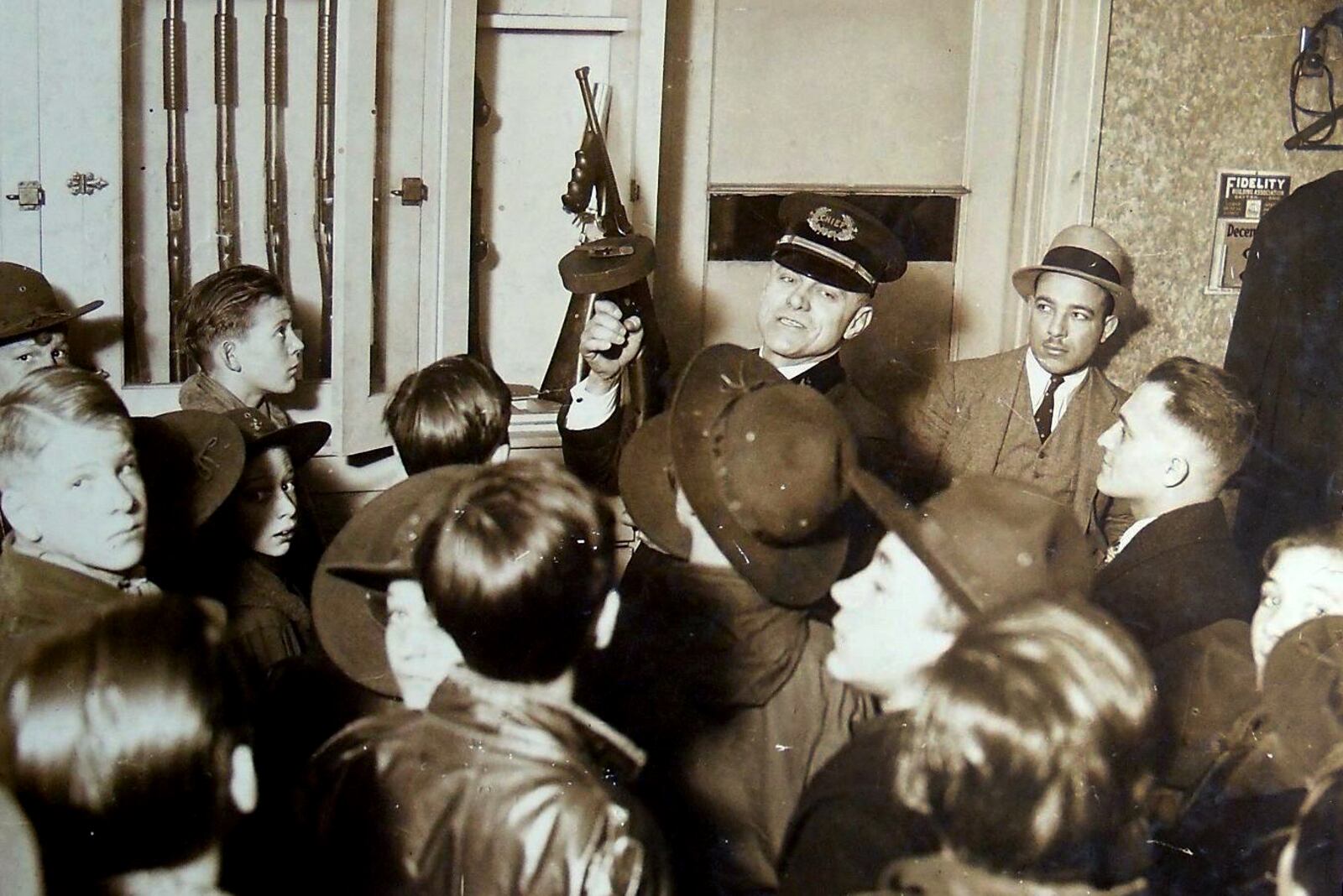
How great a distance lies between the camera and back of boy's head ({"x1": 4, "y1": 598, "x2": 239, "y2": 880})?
0.95 metres

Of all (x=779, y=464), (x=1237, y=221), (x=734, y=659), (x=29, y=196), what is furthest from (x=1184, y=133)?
(x=29, y=196)

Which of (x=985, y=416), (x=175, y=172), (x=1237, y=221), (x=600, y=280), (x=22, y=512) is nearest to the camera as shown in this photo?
(x=22, y=512)

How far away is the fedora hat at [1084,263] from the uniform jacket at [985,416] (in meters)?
0.08

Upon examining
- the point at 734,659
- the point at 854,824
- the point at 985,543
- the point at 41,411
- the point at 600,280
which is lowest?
the point at 854,824

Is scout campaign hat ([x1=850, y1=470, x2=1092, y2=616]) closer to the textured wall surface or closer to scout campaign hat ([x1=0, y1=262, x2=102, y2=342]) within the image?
the textured wall surface

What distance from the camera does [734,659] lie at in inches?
42.6

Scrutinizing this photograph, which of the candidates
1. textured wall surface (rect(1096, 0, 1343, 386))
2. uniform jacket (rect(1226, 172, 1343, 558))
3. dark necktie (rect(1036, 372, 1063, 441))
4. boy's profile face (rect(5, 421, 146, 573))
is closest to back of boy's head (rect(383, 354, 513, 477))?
boy's profile face (rect(5, 421, 146, 573))

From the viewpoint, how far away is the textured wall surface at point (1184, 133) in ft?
4.41

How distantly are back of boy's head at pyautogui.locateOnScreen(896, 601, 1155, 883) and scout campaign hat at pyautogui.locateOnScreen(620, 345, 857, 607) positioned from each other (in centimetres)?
14

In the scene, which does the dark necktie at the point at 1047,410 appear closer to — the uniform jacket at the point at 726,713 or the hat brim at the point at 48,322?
the uniform jacket at the point at 726,713

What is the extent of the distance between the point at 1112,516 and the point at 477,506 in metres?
0.62

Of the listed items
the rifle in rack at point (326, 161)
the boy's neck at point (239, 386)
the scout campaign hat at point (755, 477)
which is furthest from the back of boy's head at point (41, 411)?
the scout campaign hat at point (755, 477)

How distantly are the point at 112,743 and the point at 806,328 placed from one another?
0.68 metres

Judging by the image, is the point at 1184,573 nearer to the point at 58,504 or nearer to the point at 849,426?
the point at 849,426
